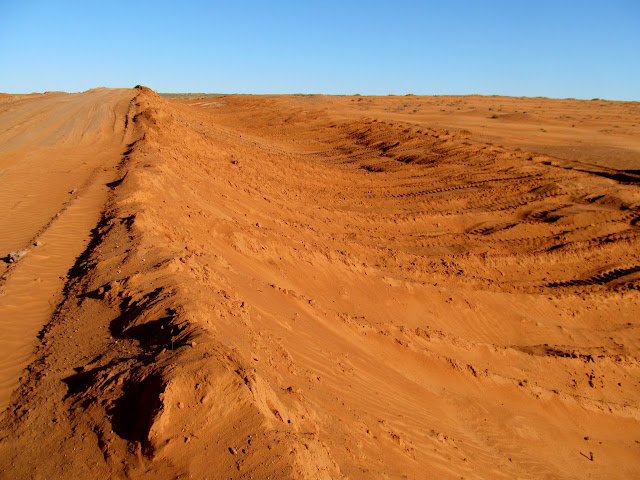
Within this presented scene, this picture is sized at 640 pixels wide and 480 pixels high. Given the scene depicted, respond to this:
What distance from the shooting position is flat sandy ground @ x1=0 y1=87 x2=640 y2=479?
347 centimetres

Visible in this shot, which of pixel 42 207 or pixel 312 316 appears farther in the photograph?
pixel 42 207

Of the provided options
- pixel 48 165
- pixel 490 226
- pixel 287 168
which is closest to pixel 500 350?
pixel 490 226

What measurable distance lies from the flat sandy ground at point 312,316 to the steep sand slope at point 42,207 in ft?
0.16

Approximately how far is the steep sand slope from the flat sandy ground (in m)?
0.05

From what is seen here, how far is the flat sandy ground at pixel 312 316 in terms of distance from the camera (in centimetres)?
347

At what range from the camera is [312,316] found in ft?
21.4

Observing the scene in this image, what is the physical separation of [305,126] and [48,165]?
54.9 ft

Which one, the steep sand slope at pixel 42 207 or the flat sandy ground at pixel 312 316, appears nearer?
the flat sandy ground at pixel 312 316

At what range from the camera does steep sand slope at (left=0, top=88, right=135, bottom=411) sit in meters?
5.25

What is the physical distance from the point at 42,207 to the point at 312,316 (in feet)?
21.3

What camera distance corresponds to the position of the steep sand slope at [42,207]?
5.25m

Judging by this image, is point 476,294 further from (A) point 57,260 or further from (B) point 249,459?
(A) point 57,260

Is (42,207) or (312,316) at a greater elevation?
(42,207)

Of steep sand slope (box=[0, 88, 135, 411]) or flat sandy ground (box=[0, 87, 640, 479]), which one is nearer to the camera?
flat sandy ground (box=[0, 87, 640, 479])
